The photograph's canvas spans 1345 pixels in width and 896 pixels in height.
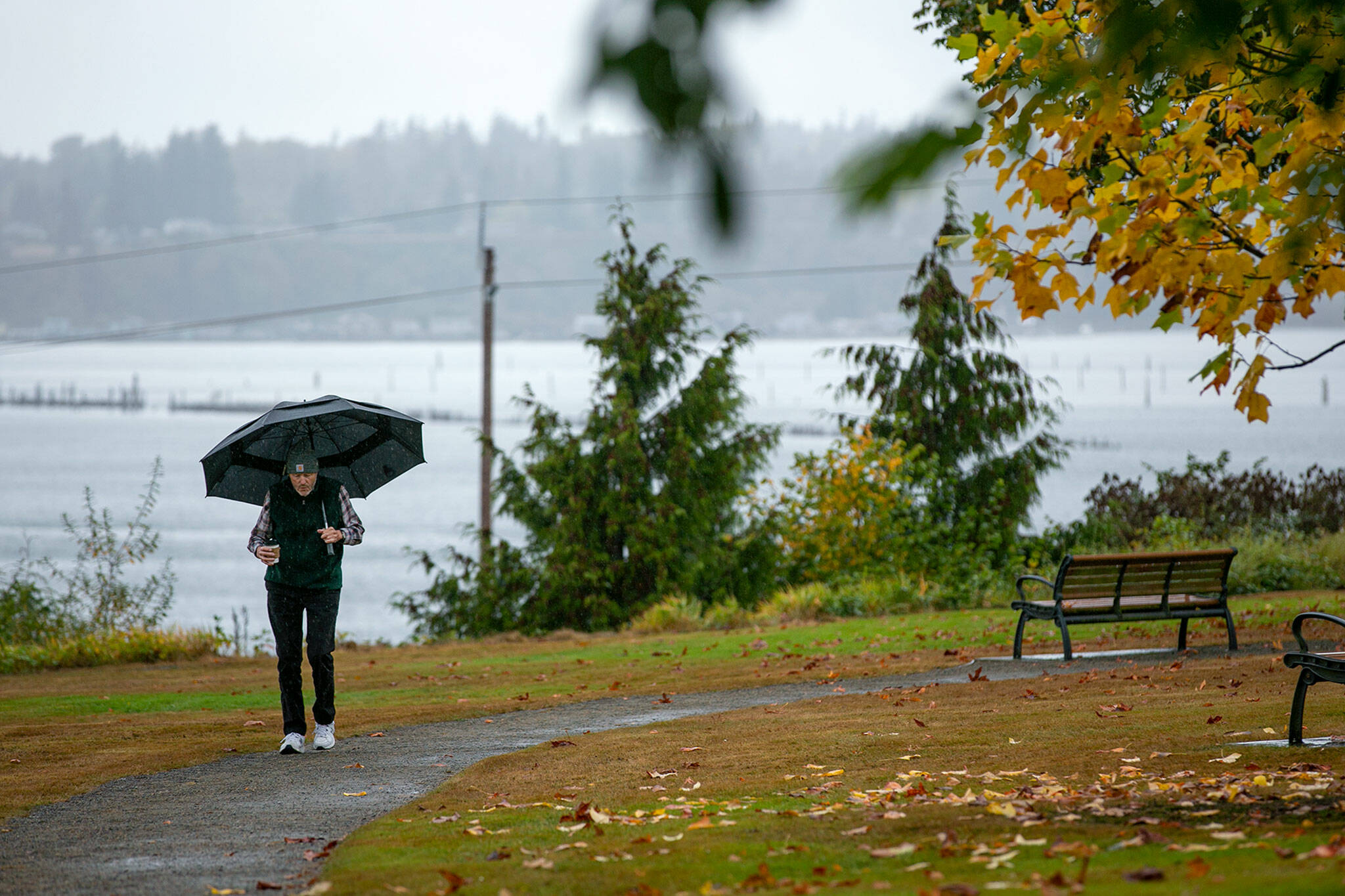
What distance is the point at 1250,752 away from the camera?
20.6 feet

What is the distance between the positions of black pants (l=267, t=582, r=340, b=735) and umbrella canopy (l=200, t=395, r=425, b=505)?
797 millimetres

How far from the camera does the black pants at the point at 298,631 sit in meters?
7.56

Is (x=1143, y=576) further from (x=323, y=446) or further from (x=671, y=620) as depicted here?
(x=671, y=620)

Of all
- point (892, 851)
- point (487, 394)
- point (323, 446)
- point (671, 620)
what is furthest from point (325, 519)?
point (487, 394)

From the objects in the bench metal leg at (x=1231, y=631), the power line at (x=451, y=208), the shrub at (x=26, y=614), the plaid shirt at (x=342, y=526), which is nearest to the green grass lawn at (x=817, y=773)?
the bench metal leg at (x=1231, y=631)

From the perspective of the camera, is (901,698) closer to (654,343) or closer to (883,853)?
(883,853)

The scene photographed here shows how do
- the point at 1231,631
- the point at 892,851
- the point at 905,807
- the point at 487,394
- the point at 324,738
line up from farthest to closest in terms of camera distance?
the point at 487,394
the point at 1231,631
the point at 324,738
the point at 905,807
the point at 892,851

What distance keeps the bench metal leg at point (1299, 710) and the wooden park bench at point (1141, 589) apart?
3.82m

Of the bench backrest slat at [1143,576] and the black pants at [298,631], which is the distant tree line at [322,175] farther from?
the bench backrest slat at [1143,576]

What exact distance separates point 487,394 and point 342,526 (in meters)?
16.9

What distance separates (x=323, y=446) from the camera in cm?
853

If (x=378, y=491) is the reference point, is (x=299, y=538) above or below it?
below

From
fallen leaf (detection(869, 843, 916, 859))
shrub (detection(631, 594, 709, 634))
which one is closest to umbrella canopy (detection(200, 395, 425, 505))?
fallen leaf (detection(869, 843, 916, 859))

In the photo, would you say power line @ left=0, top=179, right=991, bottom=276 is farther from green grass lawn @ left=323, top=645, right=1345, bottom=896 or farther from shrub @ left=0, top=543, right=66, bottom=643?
shrub @ left=0, top=543, right=66, bottom=643
